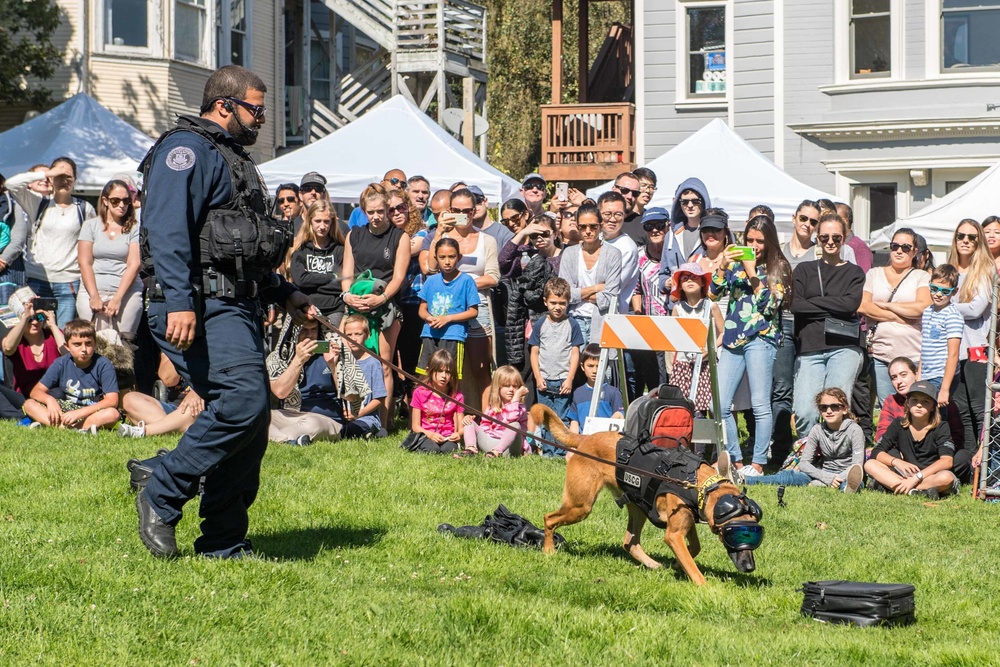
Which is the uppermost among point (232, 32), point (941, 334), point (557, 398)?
point (232, 32)

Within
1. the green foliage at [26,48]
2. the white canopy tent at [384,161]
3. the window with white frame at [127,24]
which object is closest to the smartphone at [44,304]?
the white canopy tent at [384,161]

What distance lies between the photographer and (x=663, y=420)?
6316mm

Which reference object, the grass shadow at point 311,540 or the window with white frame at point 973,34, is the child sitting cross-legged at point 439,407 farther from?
the window with white frame at point 973,34

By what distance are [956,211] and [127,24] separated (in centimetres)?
1467

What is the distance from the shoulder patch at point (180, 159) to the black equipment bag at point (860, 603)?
333 cm

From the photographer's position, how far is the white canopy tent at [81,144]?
625 inches

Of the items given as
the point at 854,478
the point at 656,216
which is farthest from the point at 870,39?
the point at 854,478

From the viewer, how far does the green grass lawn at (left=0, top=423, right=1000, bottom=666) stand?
4.70 meters

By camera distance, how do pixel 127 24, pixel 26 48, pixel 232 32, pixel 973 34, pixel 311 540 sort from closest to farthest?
pixel 311 540 → pixel 26 48 → pixel 973 34 → pixel 127 24 → pixel 232 32

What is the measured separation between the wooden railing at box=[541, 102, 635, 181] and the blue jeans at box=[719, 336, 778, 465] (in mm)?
12666

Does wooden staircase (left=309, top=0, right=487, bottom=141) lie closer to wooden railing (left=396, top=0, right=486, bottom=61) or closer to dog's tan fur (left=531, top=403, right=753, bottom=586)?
wooden railing (left=396, top=0, right=486, bottom=61)

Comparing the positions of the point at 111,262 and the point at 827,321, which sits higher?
the point at 111,262

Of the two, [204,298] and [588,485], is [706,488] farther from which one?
[204,298]

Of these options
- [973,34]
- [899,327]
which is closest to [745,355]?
[899,327]
